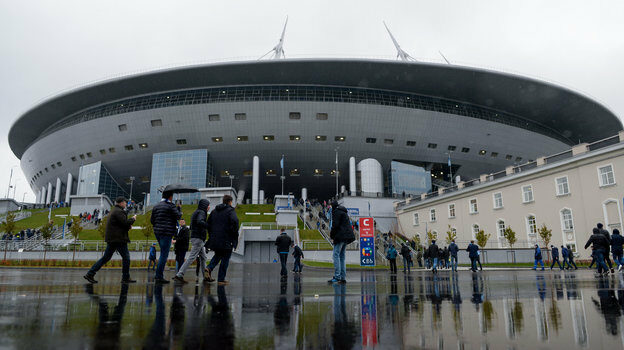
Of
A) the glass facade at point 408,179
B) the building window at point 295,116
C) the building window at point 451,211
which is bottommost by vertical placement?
the building window at point 451,211

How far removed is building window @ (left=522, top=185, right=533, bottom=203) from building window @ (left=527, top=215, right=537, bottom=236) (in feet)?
4.04

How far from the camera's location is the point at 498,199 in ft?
105

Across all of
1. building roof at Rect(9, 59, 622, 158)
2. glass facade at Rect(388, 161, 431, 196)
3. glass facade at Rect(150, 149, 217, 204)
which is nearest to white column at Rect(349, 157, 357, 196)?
glass facade at Rect(388, 161, 431, 196)

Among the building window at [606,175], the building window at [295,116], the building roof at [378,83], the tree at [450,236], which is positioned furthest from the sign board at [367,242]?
the building window at [295,116]

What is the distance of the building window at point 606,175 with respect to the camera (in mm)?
23375

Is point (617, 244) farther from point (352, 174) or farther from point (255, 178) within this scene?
point (255, 178)

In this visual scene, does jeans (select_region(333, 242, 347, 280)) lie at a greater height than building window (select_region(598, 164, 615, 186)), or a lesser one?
lesser

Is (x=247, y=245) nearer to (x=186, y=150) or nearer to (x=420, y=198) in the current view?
(x=420, y=198)

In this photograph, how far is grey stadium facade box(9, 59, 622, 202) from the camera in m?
54.5

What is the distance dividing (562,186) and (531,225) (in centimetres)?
369

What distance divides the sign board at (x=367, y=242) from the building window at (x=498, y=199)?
16.6 metres

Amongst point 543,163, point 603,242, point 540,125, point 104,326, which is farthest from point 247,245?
point 540,125

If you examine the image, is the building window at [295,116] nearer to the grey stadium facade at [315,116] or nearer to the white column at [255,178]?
the grey stadium facade at [315,116]

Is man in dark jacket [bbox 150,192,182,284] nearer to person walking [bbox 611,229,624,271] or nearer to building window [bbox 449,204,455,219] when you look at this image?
person walking [bbox 611,229,624,271]
